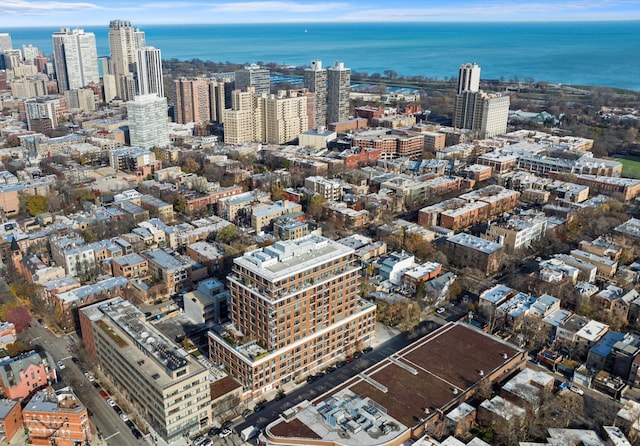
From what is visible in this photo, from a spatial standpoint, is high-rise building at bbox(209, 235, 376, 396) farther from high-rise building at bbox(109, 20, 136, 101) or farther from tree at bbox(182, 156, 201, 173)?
high-rise building at bbox(109, 20, 136, 101)

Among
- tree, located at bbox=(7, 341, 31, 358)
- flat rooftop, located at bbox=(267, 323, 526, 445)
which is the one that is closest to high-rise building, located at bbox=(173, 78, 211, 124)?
tree, located at bbox=(7, 341, 31, 358)

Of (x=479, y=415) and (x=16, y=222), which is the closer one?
(x=479, y=415)

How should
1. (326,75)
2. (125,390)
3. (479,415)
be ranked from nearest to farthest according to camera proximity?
(479,415)
(125,390)
(326,75)

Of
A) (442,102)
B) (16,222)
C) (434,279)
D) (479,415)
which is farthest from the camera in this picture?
(442,102)

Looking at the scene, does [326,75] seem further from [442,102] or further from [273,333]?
[273,333]

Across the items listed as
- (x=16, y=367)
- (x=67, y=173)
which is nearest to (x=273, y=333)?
(x=16, y=367)

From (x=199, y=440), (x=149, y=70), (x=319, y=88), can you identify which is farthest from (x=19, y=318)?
(x=149, y=70)

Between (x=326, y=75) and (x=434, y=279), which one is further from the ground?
(x=326, y=75)

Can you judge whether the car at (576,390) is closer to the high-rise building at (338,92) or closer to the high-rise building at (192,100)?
the high-rise building at (338,92)
